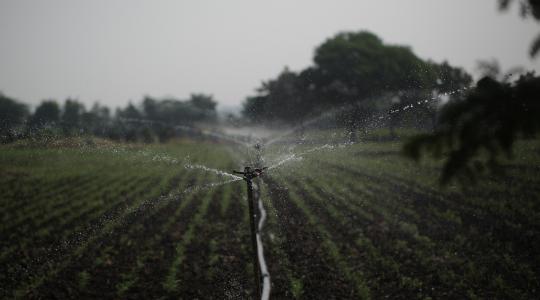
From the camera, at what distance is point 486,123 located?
1477 mm

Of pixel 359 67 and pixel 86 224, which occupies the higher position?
pixel 359 67

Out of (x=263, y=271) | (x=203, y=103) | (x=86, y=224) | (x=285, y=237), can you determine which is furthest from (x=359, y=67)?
(x=203, y=103)

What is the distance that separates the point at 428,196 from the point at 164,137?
29240 mm

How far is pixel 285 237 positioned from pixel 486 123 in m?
6.40

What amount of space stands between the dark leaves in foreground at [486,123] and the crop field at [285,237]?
1289mm

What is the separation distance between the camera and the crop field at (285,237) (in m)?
5.43

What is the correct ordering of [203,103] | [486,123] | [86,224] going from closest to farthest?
[486,123] < [86,224] < [203,103]

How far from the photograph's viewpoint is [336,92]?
24547 mm

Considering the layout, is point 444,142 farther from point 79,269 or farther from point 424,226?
point 79,269

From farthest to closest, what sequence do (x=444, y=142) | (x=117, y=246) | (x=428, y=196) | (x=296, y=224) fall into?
(x=428, y=196), (x=296, y=224), (x=117, y=246), (x=444, y=142)

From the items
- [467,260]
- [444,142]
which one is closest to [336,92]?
[467,260]

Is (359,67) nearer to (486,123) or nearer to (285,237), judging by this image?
(285,237)

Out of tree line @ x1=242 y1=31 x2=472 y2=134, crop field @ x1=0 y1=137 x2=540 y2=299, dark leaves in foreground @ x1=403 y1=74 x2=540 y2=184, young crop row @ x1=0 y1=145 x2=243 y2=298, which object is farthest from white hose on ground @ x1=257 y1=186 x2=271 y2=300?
tree line @ x1=242 y1=31 x2=472 y2=134

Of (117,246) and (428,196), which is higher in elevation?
(428,196)
